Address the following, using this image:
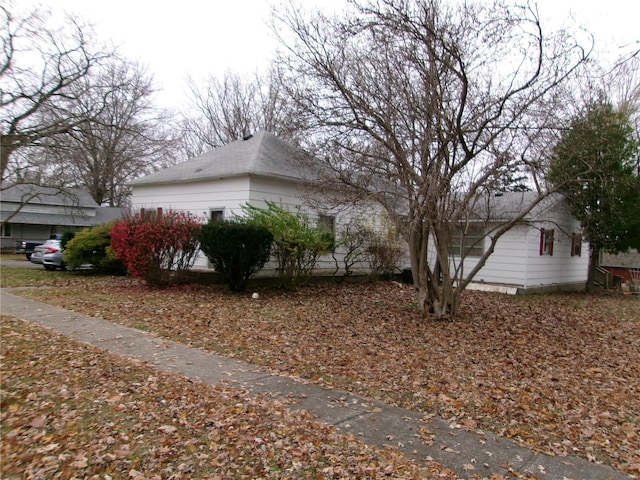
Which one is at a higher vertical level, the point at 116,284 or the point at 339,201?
the point at 339,201

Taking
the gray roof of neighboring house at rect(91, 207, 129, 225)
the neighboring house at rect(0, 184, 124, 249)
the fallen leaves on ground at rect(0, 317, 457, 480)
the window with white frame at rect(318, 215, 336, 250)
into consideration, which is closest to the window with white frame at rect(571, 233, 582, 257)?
the window with white frame at rect(318, 215, 336, 250)

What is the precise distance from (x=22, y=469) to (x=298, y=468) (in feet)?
6.14

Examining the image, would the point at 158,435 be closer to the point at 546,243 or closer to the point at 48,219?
the point at 546,243

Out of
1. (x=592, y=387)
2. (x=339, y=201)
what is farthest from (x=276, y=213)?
(x=592, y=387)

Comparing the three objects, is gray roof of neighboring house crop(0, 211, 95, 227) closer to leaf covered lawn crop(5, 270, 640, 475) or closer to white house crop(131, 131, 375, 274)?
white house crop(131, 131, 375, 274)

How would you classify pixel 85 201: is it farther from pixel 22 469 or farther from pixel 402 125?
pixel 22 469

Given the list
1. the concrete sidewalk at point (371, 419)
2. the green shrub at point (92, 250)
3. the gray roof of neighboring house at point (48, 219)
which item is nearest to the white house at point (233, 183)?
the green shrub at point (92, 250)

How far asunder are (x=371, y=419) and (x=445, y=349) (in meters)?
3.41

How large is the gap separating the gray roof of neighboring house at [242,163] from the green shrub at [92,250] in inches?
101

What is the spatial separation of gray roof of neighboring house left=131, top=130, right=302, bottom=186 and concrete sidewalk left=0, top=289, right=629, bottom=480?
755 centimetres

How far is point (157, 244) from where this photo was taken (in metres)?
11.8

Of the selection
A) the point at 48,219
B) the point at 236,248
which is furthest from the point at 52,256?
the point at 48,219

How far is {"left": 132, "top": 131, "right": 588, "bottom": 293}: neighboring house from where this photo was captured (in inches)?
549

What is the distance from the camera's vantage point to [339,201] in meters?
10.2
